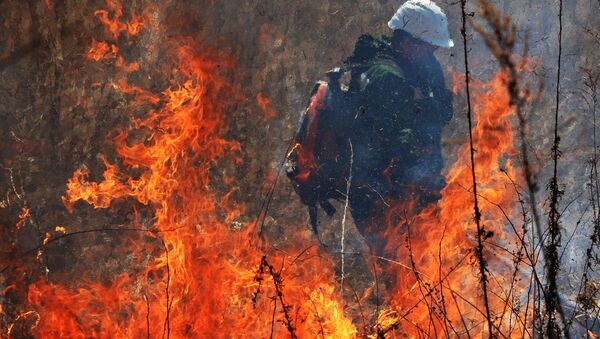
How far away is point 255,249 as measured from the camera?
24.5 ft

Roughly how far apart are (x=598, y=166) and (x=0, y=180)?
8777 millimetres

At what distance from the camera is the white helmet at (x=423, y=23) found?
6.58 metres

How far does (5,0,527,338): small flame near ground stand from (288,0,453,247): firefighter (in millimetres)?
413

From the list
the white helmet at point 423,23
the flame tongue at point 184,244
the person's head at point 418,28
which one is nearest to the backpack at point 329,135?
the person's head at point 418,28

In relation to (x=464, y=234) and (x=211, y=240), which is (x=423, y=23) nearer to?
(x=464, y=234)

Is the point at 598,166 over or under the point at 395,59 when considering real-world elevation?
over

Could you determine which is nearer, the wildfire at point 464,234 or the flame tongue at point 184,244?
the flame tongue at point 184,244

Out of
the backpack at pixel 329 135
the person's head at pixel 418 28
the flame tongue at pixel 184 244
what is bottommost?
the flame tongue at pixel 184 244

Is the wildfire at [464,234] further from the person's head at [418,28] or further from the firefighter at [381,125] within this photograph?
the person's head at [418,28]

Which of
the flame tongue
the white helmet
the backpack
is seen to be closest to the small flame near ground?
the flame tongue

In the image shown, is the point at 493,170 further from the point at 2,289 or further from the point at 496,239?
the point at 2,289

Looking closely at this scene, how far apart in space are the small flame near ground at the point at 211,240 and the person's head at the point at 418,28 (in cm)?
178

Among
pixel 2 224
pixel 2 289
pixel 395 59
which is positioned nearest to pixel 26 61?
pixel 2 224

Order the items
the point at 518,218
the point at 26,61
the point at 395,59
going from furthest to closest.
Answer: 1. the point at 518,218
2. the point at 26,61
3. the point at 395,59
